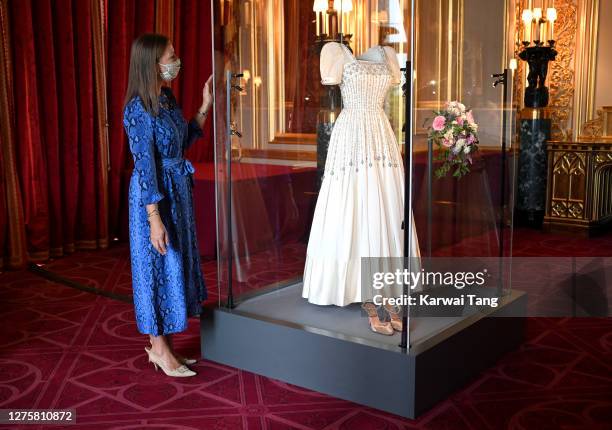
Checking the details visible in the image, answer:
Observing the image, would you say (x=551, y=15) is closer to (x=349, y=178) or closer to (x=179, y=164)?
(x=349, y=178)

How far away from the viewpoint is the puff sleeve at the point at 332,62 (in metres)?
2.99

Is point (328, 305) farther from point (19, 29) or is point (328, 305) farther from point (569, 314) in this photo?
point (19, 29)

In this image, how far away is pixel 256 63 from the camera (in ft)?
10.1

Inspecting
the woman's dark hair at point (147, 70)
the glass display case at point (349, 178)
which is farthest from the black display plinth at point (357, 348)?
the woman's dark hair at point (147, 70)

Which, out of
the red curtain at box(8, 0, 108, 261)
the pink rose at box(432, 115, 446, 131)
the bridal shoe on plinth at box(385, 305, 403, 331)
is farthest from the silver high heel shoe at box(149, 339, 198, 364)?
the red curtain at box(8, 0, 108, 261)

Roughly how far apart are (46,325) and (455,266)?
2230 mm

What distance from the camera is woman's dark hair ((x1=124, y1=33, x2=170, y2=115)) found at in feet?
9.04

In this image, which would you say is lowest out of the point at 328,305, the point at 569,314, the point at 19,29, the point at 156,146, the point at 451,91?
the point at 569,314

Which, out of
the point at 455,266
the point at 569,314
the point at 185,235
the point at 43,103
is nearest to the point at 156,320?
the point at 185,235

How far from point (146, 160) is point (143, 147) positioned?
0.05 metres

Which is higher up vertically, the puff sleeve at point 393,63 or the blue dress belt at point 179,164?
the puff sleeve at point 393,63

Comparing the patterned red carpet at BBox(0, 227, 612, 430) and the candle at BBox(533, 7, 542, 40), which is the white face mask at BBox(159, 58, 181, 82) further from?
the candle at BBox(533, 7, 542, 40)

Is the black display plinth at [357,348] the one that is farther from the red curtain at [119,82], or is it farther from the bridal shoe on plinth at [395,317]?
the red curtain at [119,82]

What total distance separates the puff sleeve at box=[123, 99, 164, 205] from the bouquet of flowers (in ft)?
3.98
